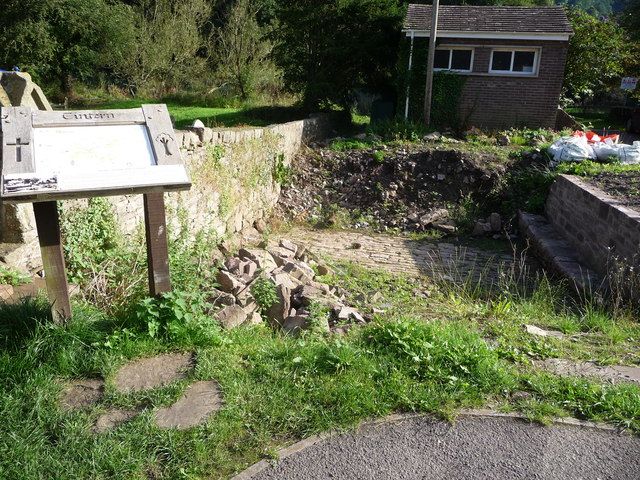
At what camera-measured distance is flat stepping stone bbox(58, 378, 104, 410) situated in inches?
126

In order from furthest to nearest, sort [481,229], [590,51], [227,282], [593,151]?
[590,51], [593,151], [481,229], [227,282]

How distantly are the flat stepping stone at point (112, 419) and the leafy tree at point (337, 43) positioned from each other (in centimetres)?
1487

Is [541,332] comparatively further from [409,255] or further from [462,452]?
[409,255]

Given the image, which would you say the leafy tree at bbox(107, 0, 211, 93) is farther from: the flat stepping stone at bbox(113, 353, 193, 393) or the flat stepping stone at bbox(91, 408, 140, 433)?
the flat stepping stone at bbox(91, 408, 140, 433)

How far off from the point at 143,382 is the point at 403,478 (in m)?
1.81

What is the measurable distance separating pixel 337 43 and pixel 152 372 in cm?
1520

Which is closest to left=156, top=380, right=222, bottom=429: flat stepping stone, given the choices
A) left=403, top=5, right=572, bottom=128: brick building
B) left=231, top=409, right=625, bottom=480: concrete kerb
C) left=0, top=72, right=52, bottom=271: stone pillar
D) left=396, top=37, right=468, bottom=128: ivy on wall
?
left=231, top=409, right=625, bottom=480: concrete kerb

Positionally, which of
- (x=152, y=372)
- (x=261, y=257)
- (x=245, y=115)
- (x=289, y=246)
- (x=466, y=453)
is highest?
(x=152, y=372)

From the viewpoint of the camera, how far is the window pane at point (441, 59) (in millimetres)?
16234

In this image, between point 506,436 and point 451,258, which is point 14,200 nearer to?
Answer: point 506,436

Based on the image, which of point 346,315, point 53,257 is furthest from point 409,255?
point 53,257

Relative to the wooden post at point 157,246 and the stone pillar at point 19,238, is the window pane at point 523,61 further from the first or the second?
the wooden post at point 157,246

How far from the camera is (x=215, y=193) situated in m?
7.89

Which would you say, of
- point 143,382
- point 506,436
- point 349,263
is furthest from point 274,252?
point 506,436
